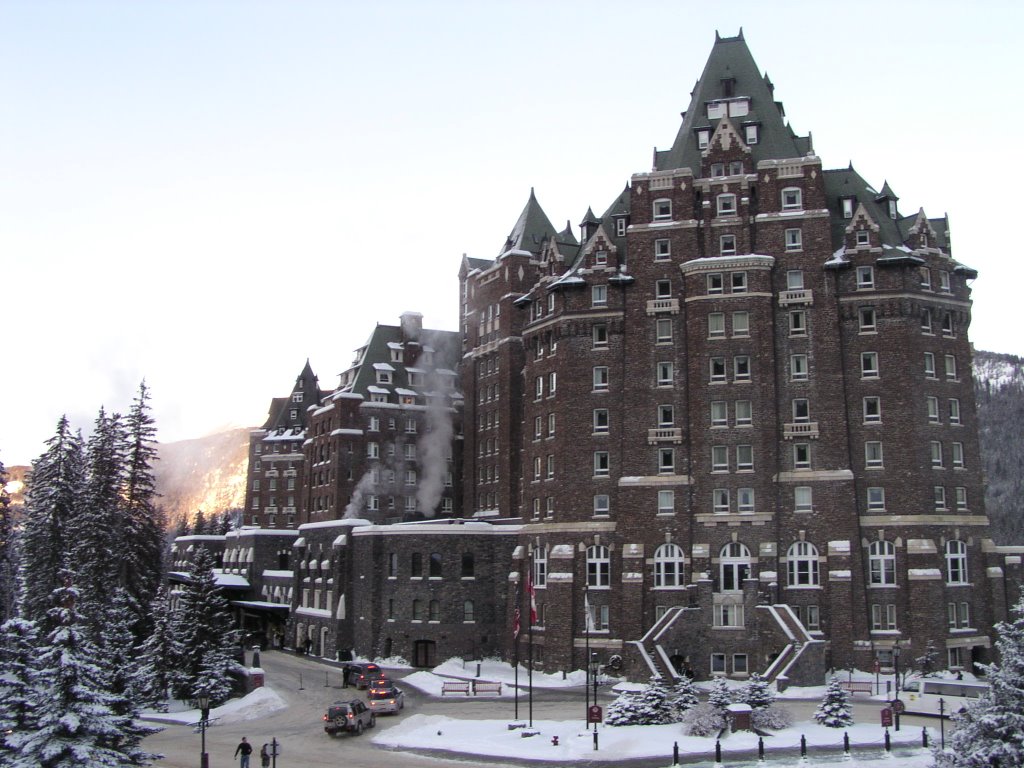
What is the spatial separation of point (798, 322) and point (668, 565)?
1830cm

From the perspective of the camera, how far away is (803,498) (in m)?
65.0

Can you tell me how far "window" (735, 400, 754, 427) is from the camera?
6612cm

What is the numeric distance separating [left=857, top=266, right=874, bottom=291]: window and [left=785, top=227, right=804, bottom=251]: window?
4159 millimetres

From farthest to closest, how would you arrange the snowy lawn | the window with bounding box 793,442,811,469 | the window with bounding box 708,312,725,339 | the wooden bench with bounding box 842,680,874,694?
the window with bounding box 708,312,725,339, the window with bounding box 793,442,811,469, the wooden bench with bounding box 842,680,874,694, the snowy lawn

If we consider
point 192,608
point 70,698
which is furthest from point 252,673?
point 70,698

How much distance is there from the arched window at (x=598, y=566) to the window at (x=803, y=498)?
12.8 meters

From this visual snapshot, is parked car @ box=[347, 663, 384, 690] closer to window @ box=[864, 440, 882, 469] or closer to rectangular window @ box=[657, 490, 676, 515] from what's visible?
rectangular window @ box=[657, 490, 676, 515]

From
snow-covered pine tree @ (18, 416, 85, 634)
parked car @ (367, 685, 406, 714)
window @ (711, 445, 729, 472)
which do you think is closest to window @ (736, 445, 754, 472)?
window @ (711, 445, 729, 472)

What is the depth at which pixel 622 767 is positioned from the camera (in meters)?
40.4

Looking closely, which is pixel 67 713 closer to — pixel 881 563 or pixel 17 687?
pixel 17 687

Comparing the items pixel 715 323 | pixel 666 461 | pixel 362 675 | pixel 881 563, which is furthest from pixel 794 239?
pixel 362 675

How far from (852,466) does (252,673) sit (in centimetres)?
4032

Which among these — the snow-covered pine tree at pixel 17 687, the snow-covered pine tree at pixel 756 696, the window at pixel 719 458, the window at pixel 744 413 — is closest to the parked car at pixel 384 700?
the snow-covered pine tree at pixel 756 696

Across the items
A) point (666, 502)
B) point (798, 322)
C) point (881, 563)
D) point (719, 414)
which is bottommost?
point (881, 563)
